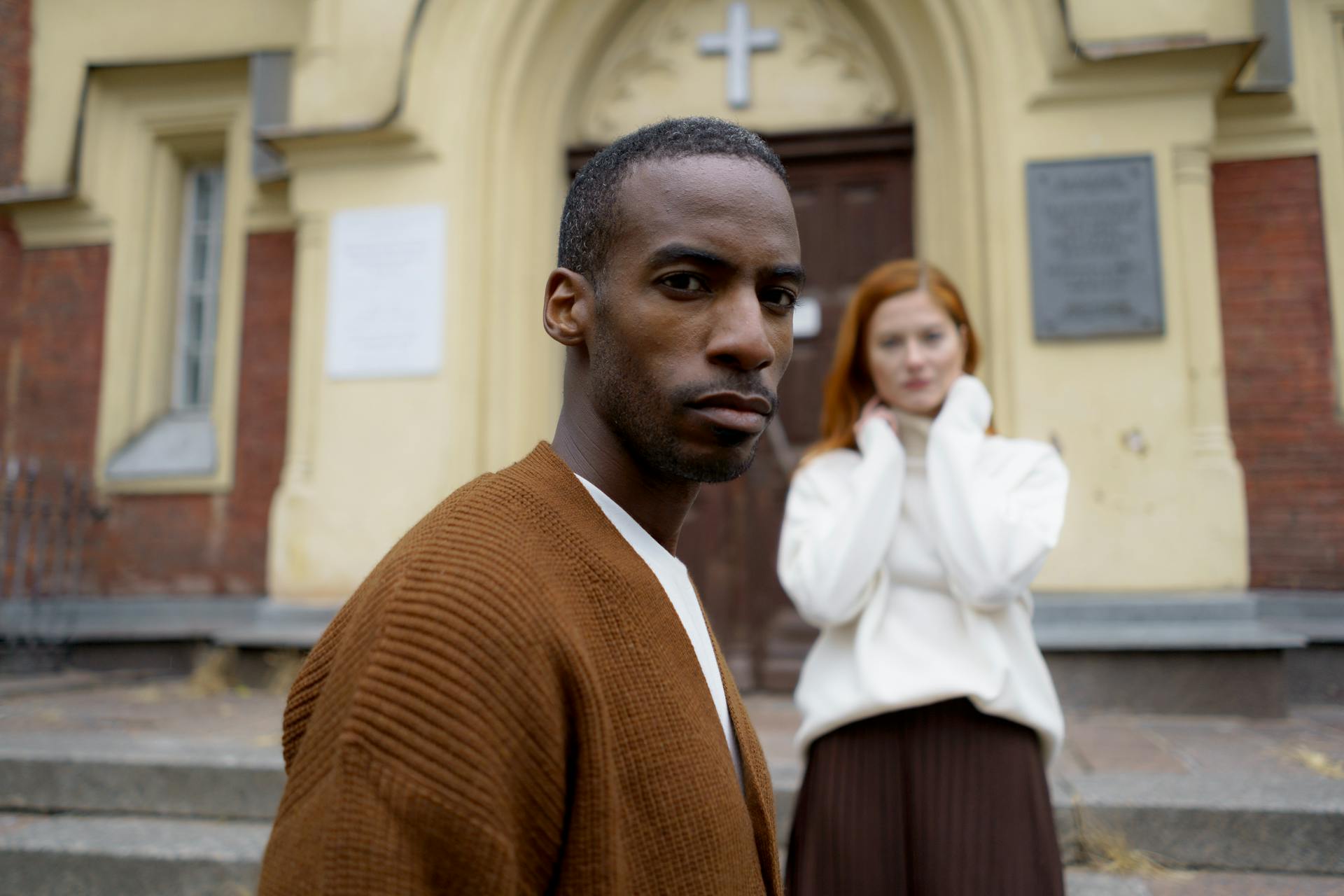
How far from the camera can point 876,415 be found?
7.34 feet

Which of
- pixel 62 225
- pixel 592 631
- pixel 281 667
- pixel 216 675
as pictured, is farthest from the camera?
pixel 62 225

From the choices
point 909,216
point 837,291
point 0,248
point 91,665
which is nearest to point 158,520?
point 91,665

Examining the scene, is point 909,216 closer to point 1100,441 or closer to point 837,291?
point 837,291

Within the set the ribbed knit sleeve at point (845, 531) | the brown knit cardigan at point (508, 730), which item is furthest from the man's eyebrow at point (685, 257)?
the ribbed knit sleeve at point (845, 531)

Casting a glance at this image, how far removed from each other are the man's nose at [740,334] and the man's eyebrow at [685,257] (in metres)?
0.04

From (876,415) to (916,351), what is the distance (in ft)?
0.59

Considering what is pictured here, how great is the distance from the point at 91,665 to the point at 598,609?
6.27 m

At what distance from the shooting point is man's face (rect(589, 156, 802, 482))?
93 cm

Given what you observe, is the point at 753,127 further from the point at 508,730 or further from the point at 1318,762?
the point at 508,730

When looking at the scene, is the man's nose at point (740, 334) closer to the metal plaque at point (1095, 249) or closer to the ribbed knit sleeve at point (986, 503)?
the ribbed knit sleeve at point (986, 503)

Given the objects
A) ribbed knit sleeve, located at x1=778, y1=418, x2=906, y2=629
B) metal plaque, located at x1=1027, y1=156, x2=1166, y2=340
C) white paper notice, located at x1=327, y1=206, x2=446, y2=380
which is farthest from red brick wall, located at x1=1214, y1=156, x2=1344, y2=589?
white paper notice, located at x1=327, y1=206, x2=446, y2=380

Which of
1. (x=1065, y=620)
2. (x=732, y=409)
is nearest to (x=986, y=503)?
(x=732, y=409)

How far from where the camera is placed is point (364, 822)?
654 mm

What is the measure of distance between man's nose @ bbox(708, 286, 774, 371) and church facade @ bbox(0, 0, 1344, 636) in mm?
3824
